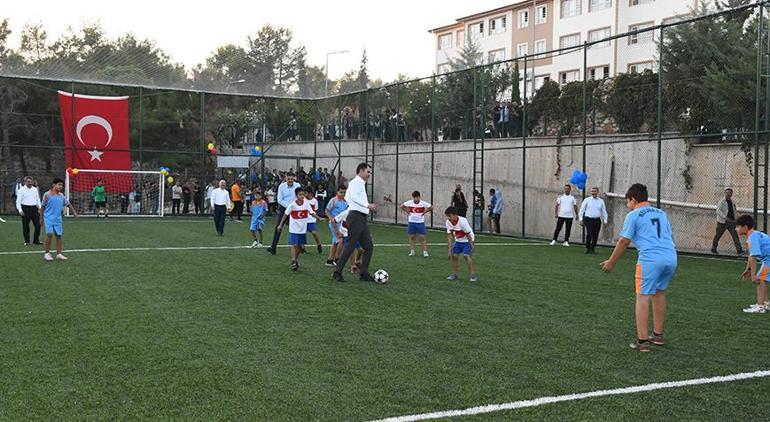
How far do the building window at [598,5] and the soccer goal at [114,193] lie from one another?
30.0 meters

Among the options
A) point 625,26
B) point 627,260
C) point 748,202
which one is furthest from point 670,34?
point 625,26

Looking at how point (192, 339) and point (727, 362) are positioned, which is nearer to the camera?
point (727, 362)

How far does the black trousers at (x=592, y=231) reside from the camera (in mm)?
18828

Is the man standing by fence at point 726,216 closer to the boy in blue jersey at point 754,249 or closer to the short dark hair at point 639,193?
the boy in blue jersey at point 754,249

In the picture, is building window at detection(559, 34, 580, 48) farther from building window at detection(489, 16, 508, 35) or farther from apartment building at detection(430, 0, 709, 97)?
building window at detection(489, 16, 508, 35)

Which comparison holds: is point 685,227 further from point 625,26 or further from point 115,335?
point 625,26

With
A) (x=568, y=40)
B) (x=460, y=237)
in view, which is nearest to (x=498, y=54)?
(x=568, y=40)

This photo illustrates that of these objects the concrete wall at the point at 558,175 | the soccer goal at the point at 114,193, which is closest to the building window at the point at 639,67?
the concrete wall at the point at 558,175

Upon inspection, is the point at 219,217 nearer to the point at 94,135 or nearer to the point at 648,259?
the point at 94,135

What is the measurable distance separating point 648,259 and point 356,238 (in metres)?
5.66

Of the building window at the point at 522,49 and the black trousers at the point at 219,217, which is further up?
the building window at the point at 522,49

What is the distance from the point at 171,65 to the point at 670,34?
20.9 m

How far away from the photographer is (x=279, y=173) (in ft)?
136

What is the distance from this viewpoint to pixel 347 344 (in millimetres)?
7461
